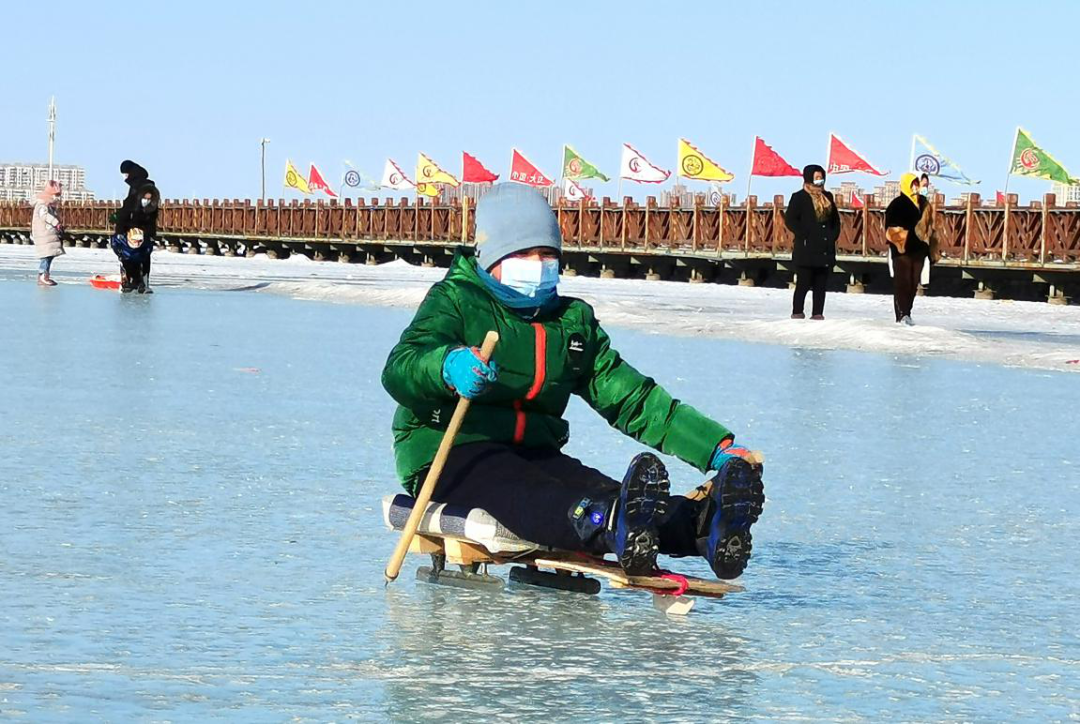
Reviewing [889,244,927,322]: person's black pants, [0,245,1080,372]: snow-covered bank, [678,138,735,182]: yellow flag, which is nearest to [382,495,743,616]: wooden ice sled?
[0,245,1080,372]: snow-covered bank

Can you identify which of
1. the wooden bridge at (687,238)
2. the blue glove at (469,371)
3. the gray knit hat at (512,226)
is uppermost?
the gray knit hat at (512,226)

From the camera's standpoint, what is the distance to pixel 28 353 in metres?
12.5

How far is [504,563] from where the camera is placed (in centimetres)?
497

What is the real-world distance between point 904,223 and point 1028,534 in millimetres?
11442

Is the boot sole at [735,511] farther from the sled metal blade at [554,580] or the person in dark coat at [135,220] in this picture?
the person in dark coat at [135,220]

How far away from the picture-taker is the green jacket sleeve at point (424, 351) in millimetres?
4828

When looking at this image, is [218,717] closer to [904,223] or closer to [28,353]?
[28,353]

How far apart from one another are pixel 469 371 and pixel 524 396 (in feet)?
1.51

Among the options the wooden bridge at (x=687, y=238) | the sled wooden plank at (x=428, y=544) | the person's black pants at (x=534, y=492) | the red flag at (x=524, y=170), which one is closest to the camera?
the person's black pants at (x=534, y=492)

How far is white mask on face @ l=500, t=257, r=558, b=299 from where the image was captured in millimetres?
4961

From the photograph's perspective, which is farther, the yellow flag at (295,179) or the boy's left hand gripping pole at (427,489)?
the yellow flag at (295,179)

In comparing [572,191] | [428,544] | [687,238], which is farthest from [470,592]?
[572,191]

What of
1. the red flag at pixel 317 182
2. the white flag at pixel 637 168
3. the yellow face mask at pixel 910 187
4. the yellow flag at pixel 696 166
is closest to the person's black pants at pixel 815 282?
the yellow face mask at pixel 910 187

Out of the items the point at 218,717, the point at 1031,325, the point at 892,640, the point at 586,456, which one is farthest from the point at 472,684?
the point at 1031,325
